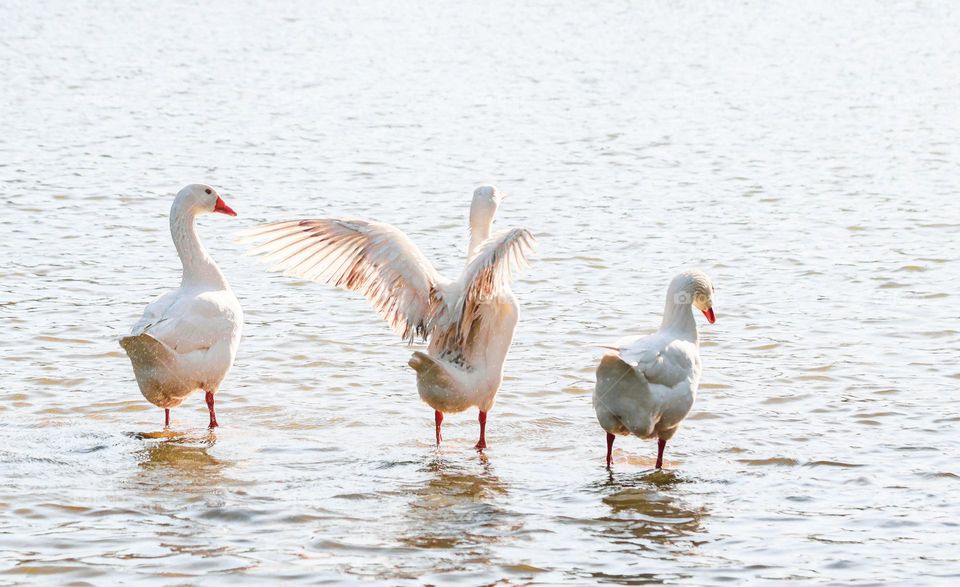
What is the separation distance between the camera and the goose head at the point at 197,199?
9836 millimetres

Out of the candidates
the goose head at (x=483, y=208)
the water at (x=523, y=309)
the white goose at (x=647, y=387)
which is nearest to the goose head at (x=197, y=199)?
the water at (x=523, y=309)

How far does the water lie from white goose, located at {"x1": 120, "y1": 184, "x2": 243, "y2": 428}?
1.30 feet

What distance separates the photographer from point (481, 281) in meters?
8.23

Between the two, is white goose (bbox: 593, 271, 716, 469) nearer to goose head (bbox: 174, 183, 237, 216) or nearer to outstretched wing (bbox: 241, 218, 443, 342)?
outstretched wing (bbox: 241, 218, 443, 342)

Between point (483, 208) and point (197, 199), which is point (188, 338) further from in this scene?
point (483, 208)

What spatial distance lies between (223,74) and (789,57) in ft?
35.5

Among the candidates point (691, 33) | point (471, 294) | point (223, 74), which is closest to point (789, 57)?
point (691, 33)

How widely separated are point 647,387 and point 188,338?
9.74 feet

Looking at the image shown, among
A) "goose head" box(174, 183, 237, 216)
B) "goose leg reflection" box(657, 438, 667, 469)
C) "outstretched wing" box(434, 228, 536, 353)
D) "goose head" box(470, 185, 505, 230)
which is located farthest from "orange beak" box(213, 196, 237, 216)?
"goose leg reflection" box(657, 438, 667, 469)

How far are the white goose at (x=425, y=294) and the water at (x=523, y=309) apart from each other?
517 millimetres

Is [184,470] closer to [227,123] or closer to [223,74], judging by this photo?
[227,123]

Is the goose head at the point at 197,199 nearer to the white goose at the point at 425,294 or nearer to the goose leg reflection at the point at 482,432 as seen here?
the white goose at the point at 425,294

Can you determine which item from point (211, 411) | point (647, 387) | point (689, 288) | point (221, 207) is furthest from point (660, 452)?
point (221, 207)

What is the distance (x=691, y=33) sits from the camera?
29391mm
